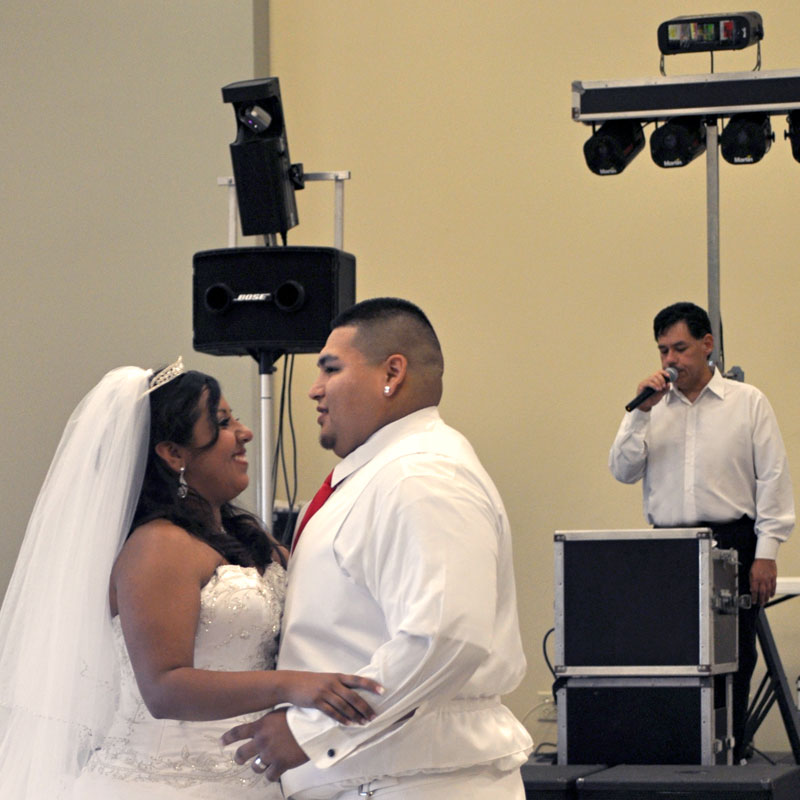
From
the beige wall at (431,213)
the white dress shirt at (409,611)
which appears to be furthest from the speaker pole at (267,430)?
the beige wall at (431,213)

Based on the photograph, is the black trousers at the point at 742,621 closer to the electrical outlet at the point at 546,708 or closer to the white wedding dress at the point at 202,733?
the electrical outlet at the point at 546,708

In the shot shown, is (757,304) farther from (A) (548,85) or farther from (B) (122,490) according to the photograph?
(B) (122,490)

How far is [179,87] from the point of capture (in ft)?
21.2

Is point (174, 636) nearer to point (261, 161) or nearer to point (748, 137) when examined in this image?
point (261, 161)

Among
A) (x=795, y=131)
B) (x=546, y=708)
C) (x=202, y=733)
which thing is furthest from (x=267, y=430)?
(x=546, y=708)

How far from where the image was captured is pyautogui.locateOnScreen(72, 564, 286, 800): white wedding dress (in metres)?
2.38

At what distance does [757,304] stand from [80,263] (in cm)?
332

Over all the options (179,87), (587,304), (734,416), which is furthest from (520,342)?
(179,87)

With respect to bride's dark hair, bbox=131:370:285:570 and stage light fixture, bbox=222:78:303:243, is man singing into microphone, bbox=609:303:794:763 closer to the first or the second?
stage light fixture, bbox=222:78:303:243

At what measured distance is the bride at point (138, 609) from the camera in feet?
7.57

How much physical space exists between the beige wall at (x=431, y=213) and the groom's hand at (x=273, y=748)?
4.17m

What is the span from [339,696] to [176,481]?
2.42ft

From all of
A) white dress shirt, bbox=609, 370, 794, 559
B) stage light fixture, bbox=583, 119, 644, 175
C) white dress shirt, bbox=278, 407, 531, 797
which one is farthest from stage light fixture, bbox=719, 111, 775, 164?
white dress shirt, bbox=278, 407, 531, 797

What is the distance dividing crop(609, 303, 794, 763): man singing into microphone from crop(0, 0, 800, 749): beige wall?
4.21 ft
